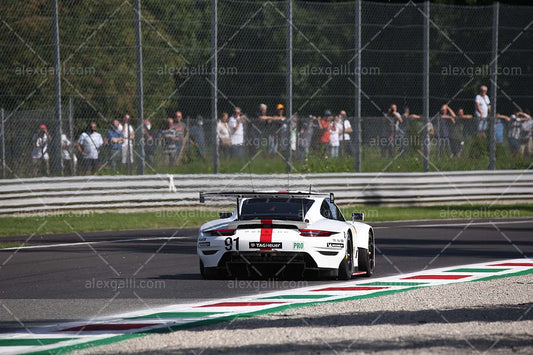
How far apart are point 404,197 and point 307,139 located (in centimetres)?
318

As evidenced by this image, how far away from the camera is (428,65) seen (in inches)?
1005

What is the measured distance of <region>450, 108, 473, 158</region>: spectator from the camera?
1025 inches

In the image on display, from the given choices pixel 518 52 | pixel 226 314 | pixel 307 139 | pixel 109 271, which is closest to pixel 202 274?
pixel 109 271

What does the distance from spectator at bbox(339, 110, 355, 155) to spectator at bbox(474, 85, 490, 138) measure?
3.78 m

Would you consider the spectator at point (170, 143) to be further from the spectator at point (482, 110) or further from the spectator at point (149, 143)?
the spectator at point (482, 110)

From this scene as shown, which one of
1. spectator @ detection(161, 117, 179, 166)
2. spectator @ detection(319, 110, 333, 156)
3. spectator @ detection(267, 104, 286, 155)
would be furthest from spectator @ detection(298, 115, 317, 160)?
spectator @ detection(161, 117, 179, 166)

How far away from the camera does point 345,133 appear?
24859mm

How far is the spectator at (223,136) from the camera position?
23.8 metres

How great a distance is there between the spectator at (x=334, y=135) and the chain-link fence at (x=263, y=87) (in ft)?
0.10

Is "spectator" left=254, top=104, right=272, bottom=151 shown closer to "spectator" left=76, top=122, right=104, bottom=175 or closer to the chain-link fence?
the chain-link fence

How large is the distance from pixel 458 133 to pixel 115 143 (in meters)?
9.10

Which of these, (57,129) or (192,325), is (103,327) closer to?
(192,325)

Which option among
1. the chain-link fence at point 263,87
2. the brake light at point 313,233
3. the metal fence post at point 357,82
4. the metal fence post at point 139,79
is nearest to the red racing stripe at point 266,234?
the brake light at point 313,233

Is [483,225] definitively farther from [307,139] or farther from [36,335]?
[36,335]
